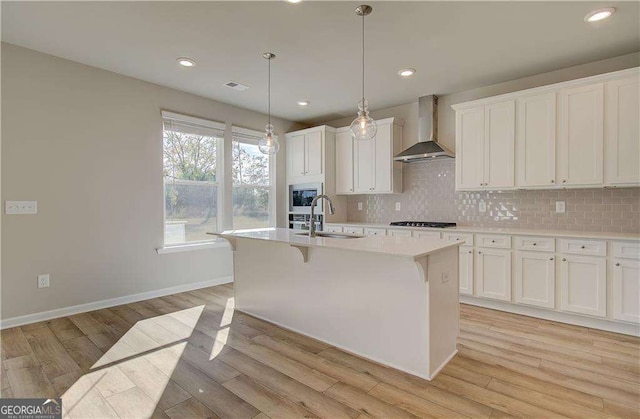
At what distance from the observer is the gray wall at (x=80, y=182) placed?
3076mm

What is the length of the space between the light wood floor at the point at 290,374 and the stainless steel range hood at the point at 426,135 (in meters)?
2.14

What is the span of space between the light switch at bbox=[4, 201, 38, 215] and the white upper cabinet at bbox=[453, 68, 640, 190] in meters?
4.66

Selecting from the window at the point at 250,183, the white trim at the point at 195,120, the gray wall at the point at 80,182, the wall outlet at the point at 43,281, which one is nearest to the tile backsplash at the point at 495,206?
the window at the point at 250,183

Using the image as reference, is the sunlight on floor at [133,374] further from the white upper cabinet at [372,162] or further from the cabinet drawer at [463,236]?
the white upper cabinet at [372,162]

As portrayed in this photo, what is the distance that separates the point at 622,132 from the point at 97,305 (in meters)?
5.62

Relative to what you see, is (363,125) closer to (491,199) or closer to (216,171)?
(491,199)

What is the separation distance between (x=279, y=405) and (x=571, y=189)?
12.0ft

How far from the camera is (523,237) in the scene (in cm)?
334

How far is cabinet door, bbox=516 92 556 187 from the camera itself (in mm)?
3355

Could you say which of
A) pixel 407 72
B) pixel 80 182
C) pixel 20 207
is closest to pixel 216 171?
pixel 80 182

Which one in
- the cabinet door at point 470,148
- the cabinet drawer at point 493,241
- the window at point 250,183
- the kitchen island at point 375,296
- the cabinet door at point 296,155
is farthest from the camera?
the cabinet door at point 296,155

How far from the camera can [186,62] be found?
3350 mm

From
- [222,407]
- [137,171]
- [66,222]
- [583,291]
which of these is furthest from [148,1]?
[583,291]

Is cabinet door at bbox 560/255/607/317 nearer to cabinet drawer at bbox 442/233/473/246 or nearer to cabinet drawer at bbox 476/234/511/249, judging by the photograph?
cabinet drawer at bbox 476/234/511/249
